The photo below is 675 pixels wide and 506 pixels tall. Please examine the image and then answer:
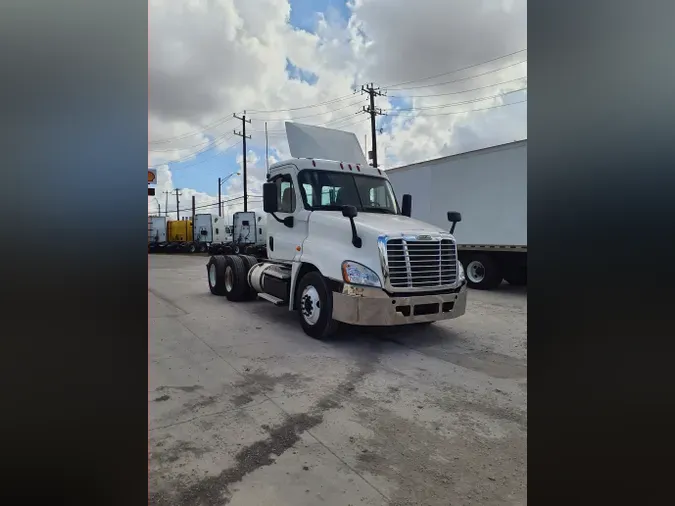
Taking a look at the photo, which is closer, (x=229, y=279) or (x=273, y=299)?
(x=273, y=299)

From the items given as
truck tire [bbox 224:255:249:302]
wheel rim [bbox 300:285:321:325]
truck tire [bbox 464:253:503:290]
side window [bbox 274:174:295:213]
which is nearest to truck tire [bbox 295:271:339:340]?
wheel rim [bbox 300:285:321:325]

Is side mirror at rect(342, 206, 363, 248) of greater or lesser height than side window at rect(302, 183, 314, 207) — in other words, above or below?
below

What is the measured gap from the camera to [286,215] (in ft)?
22.6

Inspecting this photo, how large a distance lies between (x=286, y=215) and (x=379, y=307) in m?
2.58

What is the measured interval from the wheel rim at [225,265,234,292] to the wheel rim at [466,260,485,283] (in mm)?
6599

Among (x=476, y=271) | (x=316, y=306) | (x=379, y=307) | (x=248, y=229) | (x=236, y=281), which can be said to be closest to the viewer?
(x=379, y=307)

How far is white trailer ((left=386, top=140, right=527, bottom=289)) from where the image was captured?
32.8 ft

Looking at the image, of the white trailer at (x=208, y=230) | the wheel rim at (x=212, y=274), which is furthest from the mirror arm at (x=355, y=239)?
the white trailer at (x=208, y=230)

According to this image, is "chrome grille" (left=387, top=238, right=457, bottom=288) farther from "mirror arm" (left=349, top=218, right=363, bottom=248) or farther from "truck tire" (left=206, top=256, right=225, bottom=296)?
"truck tire" (left=206, top=256, right=225, bottom=296)

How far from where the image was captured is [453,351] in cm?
535

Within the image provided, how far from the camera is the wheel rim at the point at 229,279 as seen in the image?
29.7 feet

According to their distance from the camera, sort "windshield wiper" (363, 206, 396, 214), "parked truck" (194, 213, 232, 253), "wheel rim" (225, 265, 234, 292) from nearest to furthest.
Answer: "windshield wiper" (363, 206, 396, 214), "wheel rim" (225, 265, 234, 292), "parked truck" (194, 213, 232, 253)

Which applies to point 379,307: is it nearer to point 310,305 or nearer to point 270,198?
point 310,305

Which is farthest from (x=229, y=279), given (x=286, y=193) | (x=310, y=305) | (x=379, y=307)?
(x=379, y=307)
